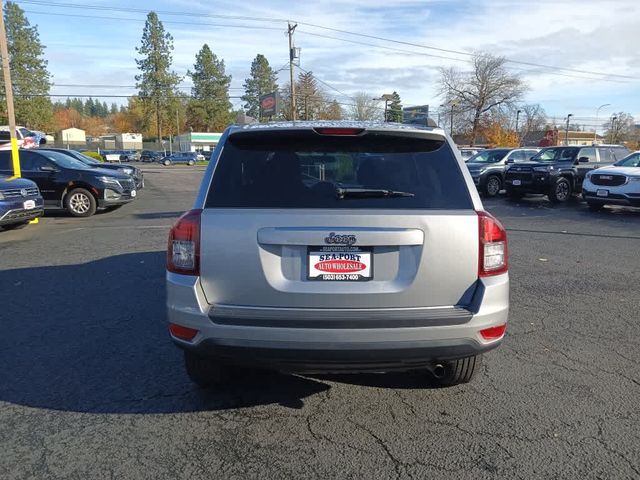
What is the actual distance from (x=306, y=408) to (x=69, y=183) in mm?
11934

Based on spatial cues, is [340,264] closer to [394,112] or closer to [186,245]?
[186,245]

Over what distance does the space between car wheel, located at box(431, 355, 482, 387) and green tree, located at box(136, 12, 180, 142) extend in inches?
3338

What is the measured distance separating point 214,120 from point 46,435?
330ft

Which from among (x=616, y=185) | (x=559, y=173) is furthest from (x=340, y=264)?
(x=559, y=173)

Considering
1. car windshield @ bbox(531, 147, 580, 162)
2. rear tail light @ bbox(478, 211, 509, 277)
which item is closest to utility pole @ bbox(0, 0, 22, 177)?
rear tail light @ bbox(478, 211, 509, 277)

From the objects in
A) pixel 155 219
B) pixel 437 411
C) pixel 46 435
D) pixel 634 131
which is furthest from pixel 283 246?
pixel 634 131

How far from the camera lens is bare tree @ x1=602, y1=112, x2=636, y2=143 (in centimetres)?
8614

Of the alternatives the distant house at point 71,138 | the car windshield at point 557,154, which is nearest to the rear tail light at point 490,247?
the car windshield at point 557,154

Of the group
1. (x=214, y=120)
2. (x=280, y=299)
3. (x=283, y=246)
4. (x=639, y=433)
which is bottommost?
(x=639, y=433)

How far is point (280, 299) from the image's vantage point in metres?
2.76

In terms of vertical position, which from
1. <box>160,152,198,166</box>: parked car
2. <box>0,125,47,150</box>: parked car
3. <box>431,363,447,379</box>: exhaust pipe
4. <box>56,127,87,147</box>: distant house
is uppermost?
<box>56,127,87,147</box>: distant house

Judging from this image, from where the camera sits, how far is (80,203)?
13.2 m

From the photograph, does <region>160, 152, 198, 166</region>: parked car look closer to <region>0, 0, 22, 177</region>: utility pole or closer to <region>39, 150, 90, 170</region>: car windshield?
<region>0, 0, 22, 177</region>: utility pole

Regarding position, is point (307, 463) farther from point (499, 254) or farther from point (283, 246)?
point (499, 254)
